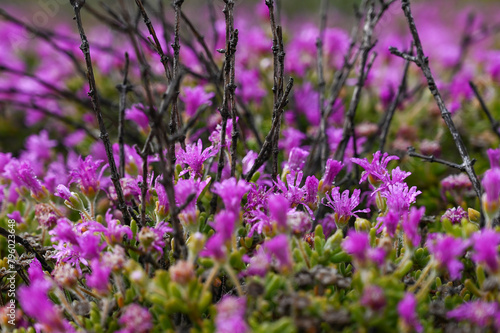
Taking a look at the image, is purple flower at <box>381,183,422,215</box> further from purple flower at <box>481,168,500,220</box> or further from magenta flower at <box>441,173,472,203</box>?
magenta flower at <box>441,173,472,203</box>

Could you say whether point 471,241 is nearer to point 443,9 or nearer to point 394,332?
point 394,332

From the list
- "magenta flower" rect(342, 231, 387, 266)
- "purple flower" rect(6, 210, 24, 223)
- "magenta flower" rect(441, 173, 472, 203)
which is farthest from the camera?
"magenta flower" rect(441, 173, 472, 203)

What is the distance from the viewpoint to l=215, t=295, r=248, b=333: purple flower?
3.32 feet

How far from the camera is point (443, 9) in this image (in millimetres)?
8289

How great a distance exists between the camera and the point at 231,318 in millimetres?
1031

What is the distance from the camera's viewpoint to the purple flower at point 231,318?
1.01 metres

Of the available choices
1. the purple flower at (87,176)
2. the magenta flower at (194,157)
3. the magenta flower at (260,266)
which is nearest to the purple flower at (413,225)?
the magenta flower at (260,266)

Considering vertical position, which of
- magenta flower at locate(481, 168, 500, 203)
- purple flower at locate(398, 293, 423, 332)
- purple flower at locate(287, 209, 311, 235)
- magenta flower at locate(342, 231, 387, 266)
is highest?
purple flower at locate(287, 209, 311, 235)

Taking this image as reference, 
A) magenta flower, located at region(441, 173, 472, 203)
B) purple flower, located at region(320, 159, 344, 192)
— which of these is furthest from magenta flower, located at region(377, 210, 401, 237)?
magenta flower, located at region(441, 173, 472, 203)

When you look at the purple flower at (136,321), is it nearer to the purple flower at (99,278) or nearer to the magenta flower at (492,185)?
the purple flower at (99,278)

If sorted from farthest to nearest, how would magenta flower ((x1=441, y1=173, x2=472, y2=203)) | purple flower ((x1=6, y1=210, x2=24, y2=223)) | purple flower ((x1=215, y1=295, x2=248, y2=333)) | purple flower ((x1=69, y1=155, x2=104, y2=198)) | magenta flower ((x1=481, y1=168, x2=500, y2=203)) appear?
magenta flower ((x1=441, y1=173, x2=472, y2=203)), purple flower ((x1=6, y1=210, x2=24, y2=223)), purple flower ((x1=69, y1=155, x2=104, y2=198)), magenta flower ((x1=481, y1=168, x2=500, y2=203)), purple flower ((x1=215, y1=295, x2=248, y2=333))

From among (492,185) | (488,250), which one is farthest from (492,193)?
(488,250)

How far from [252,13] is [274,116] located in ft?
23.2

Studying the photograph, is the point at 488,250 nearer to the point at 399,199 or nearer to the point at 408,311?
the point at 408,311
